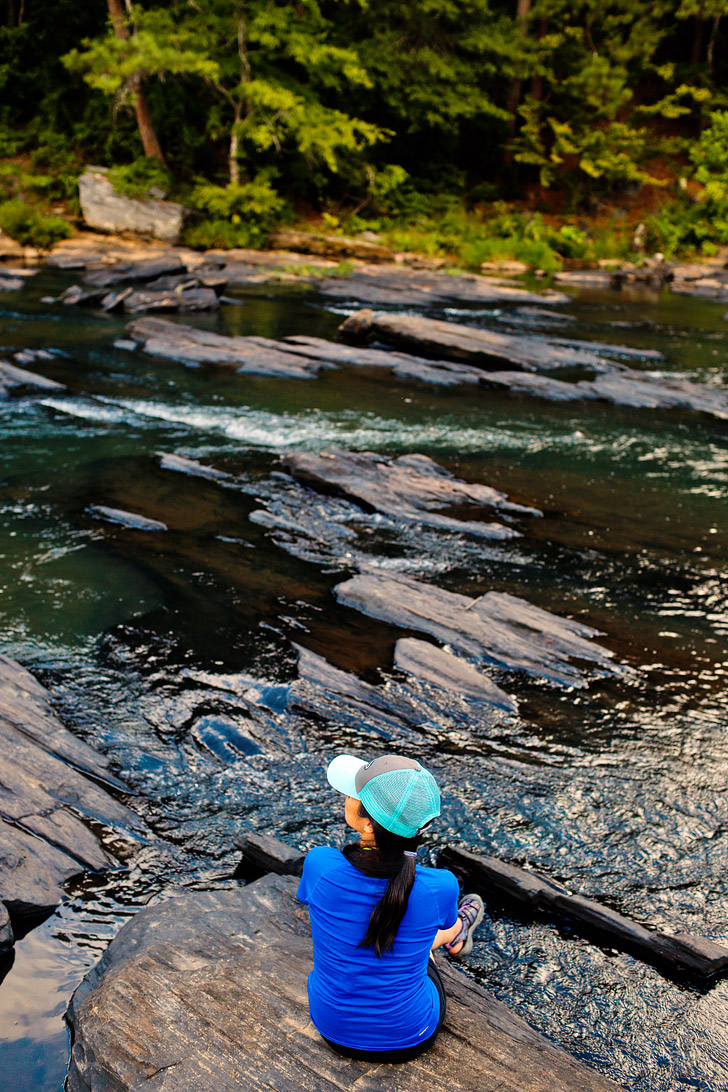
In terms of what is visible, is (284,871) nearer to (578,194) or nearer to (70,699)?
(70,699)

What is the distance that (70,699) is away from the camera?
552 centimetres

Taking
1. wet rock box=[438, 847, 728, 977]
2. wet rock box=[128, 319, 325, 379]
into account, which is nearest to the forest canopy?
wet rock box=[128, 319, 325, 379]

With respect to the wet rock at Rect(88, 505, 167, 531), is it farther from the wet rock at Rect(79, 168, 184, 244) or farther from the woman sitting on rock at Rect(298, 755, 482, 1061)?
the wet rock at Rect(79, 168, 184, 244)

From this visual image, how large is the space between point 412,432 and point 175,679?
263 inches

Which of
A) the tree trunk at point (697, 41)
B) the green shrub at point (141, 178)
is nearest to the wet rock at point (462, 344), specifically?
the green shrub at point (141, 178)

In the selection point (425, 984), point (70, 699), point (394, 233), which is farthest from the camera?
point (394, 233)

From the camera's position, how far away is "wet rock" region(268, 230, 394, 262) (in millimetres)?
27359

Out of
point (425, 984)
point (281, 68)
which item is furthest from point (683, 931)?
point (281, 68)

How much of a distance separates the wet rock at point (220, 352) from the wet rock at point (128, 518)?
21.0 ft

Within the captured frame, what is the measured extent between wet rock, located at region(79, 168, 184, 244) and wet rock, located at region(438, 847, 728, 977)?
25769 mm

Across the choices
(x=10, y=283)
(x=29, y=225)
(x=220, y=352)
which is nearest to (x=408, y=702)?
(x=220, y=352)

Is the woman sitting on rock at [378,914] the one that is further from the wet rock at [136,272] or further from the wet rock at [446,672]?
the wet rock at [136,272]

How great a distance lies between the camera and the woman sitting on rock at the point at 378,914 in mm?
Answer: 2453

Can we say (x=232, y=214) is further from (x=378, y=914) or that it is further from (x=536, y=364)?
(x=378, y=914)
